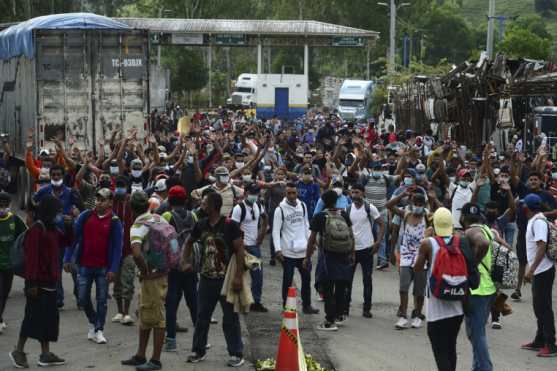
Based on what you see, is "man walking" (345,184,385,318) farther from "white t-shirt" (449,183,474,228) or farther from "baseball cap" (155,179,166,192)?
"white t-shirt" (449,183,474,228)

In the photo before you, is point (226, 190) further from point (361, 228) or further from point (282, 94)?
point (282, 94)

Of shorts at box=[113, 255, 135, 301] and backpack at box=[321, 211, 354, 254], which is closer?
backpack at box=[321, 211, 354, 254]

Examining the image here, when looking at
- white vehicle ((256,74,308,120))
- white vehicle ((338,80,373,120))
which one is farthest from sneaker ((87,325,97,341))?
white vehicle ((338,80,373,120))

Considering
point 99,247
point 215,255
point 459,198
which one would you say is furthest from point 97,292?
point 459,198

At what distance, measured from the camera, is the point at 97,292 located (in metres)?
11.2

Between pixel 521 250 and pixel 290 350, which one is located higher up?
pixel 521 250

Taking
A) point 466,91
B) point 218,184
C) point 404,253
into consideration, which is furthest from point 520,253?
point 466,91

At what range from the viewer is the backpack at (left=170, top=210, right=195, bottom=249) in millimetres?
11016

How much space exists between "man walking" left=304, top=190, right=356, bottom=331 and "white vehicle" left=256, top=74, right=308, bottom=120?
4798 centimetres

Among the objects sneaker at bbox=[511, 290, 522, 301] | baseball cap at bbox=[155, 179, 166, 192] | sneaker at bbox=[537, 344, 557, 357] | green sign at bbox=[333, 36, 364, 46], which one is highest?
green sign at bbox=[333, 36, 364, 46]

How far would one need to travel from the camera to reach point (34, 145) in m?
21.0

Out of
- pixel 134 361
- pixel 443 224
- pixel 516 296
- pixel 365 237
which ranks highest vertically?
pixel 443 224

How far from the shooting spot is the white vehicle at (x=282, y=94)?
6025 cm

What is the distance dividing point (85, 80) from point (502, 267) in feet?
41.2
